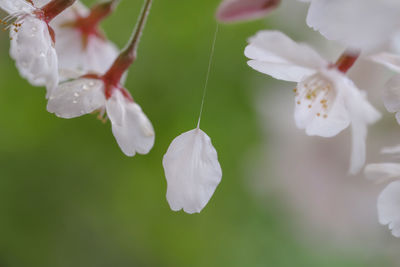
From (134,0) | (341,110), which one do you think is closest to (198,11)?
(134,0)

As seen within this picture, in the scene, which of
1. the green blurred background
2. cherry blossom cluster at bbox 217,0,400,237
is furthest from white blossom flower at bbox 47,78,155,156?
the green blurred background

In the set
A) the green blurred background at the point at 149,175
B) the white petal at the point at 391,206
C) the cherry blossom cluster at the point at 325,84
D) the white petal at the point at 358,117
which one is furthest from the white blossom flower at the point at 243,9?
the green blurred background at the point at 149,175

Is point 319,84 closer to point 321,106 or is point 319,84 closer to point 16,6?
point 321,106

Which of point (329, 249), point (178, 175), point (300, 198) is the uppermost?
point (178, 175)

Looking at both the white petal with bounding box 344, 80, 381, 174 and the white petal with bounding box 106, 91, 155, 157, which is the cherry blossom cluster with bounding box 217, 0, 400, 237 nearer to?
the white petal with bounding box 344, 80, 381, 174

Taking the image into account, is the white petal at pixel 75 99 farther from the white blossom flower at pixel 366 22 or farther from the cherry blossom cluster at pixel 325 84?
the white blossom flower at pixel 366 22

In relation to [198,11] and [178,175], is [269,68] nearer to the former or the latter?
[178,175]

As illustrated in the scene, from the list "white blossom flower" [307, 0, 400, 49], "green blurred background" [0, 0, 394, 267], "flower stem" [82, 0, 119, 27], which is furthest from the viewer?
"green blurred background" [0, 0, 394, 267]
